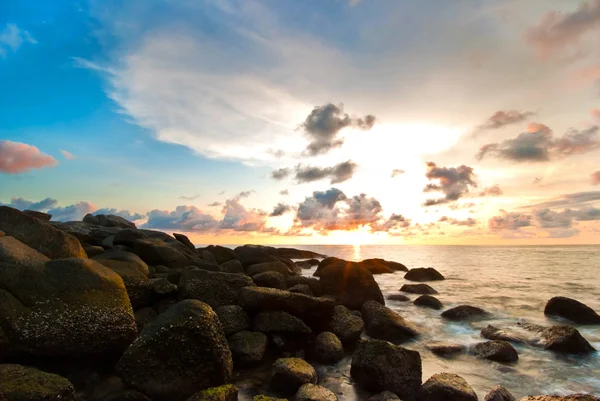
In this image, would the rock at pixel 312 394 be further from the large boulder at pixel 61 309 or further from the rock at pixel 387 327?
the rock at pixel 387 327

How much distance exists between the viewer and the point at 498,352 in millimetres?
9695

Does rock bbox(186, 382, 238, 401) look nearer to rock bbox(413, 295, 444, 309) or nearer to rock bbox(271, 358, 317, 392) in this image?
rock bbox(271, 358, 317, 392)

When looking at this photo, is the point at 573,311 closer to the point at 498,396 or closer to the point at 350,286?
the point at 350,286

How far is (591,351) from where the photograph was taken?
1041 cm

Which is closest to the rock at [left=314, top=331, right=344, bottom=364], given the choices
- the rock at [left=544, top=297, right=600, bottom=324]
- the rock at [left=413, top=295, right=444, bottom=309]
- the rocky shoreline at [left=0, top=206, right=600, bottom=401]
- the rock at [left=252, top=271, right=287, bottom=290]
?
the rocky shoreline at [left=0, top=206, right=600, bottom=401]

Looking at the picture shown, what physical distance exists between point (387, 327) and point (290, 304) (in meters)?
3.70

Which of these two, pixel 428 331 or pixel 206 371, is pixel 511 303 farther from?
pixel 206 371

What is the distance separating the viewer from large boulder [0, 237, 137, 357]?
6.28 meters

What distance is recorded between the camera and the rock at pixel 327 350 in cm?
898

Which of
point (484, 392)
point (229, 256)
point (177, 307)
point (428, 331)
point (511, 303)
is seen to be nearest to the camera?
point (177, 307)

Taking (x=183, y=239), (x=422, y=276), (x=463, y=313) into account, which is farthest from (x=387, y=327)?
(x=422, y=276)

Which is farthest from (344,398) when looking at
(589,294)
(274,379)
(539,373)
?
(589,294)

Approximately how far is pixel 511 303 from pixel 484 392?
509 inches

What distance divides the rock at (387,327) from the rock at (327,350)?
8.34 feet
